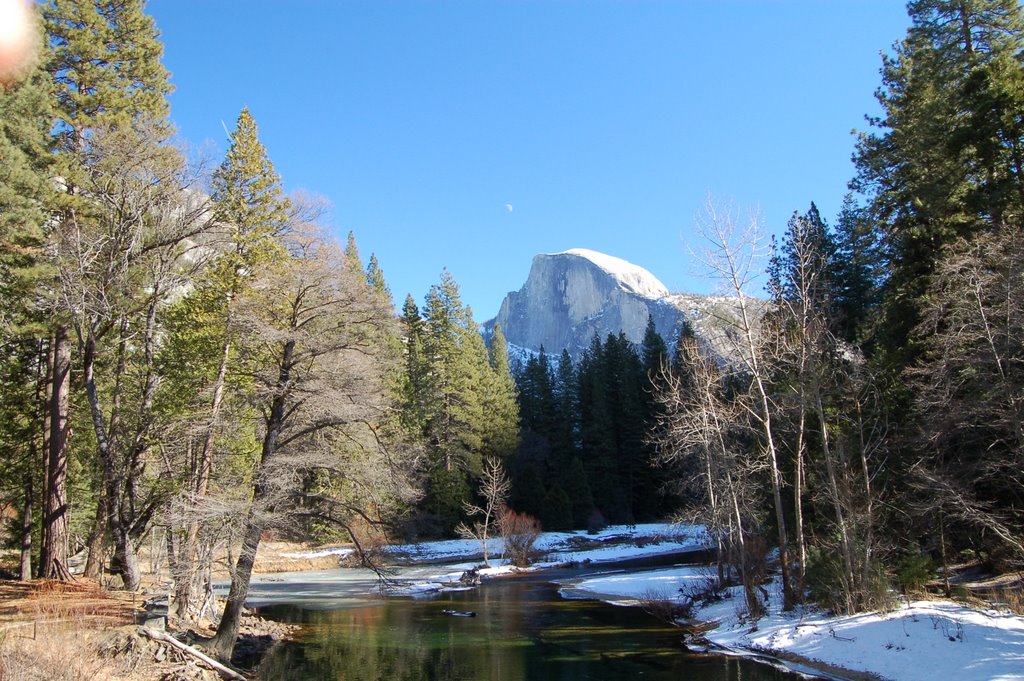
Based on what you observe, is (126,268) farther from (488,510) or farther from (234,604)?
(488,510)

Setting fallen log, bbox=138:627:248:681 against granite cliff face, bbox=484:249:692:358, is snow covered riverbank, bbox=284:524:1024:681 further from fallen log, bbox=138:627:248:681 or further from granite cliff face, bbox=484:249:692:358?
granite cliff face, bbox=484:249:692:358

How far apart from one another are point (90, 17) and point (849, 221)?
3396cm

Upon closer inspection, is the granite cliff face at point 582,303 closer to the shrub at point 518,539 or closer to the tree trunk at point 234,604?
the shrub at point 518,539

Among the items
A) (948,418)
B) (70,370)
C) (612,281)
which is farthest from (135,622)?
(612,281)

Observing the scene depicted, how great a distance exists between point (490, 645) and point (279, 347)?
9.88m

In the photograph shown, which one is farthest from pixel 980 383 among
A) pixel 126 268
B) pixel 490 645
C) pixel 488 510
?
pixel 488 510

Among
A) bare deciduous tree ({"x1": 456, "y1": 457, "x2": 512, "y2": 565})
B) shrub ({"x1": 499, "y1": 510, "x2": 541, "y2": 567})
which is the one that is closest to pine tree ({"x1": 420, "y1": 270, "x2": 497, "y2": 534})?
bare deciduous tree ({"x1": 456, "y1": 457, "x2": 512, "y2": 565})

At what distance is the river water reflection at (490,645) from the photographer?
14555 millimetres

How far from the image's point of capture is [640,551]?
45.7 m

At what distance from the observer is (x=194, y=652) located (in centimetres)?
1298

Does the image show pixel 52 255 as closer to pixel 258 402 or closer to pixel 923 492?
pixel 258 402

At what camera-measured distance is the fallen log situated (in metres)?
12.6

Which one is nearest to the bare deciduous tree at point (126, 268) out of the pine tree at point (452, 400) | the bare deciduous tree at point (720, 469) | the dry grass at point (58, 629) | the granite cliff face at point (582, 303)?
the dry grass at point (58, 629)

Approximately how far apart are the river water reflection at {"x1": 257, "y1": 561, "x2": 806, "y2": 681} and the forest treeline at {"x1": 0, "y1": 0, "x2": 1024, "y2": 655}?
2.85 meters
